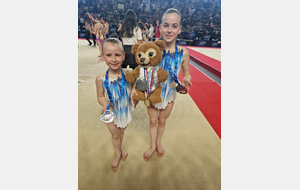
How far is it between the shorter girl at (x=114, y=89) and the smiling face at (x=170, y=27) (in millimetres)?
361

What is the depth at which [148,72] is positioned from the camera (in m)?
1.11

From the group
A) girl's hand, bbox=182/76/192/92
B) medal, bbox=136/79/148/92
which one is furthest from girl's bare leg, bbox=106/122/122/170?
girl's hand, bbox=182/76/192/92

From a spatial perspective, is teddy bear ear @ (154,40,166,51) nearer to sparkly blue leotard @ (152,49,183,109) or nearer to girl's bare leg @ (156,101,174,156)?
sparkly blue leotard @ (152,49,183,109)

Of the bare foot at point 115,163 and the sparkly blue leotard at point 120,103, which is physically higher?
the sparkly blue leotard at point 120,103

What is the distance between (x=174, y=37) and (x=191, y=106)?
64.6 inches

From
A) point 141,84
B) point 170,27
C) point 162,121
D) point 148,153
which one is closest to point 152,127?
point 162,121

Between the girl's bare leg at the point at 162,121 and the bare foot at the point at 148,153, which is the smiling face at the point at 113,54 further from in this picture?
the bare foot at the point at 148,153

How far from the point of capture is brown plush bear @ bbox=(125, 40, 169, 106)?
40.6 inches

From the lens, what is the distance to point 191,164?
1528 mm

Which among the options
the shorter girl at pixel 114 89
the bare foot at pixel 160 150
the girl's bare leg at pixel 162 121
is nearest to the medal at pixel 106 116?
the shorter girl at pixel 114 89

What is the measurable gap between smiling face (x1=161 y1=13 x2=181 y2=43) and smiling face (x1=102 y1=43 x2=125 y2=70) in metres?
0.37

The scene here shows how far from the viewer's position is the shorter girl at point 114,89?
0.95 m

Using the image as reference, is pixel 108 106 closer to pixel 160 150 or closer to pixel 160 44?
pixel 160 44

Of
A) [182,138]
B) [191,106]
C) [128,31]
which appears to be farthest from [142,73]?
[191,106]
